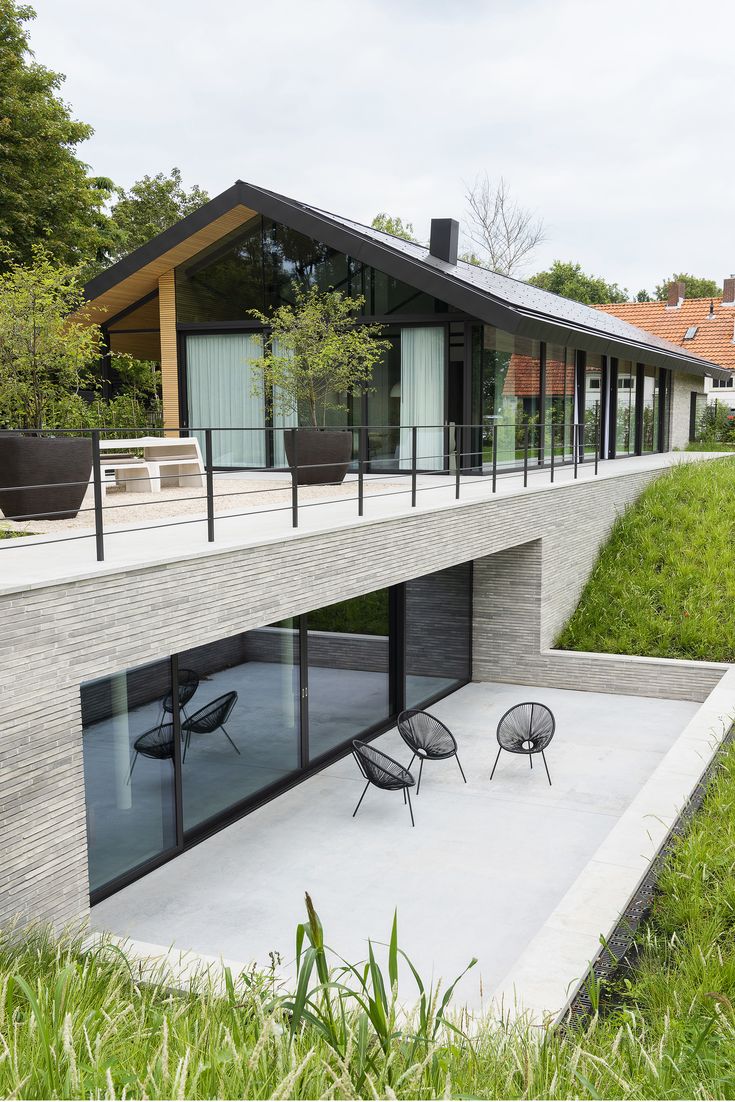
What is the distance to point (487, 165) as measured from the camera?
46531 mm

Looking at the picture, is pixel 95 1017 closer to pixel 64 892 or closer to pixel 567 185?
pixel 64 892

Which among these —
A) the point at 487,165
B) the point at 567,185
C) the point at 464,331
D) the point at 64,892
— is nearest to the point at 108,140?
Result: the point at 487,165

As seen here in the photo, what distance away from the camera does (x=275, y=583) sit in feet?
28.6

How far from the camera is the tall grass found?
343 cm

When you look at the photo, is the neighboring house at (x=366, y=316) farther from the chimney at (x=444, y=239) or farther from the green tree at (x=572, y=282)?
the green tree at (x=572, y=282)

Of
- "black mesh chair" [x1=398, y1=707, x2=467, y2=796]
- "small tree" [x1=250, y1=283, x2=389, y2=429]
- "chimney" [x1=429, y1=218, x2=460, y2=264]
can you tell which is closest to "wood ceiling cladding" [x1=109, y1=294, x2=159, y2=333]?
"small tree" [x1=250, y1=283, x2=389, y2=429]

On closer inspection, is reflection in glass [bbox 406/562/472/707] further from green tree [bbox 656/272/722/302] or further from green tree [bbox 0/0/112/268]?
green tree [bbox 656/272/722/302]

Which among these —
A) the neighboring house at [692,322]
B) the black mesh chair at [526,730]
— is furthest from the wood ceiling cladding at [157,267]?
the neighboring house at [692,322]

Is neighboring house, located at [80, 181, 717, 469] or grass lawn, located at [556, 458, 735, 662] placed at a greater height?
neighboring house, located at [80, 181, 717, 469]

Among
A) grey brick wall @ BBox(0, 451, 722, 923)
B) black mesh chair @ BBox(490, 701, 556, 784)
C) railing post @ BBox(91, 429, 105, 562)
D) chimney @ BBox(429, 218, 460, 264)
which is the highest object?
chimney @ BBox(429, 218, 460, 264)

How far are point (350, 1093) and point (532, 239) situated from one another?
47548 mm

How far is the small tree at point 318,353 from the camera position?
48.1 feet

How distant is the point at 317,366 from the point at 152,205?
3238 centimetres

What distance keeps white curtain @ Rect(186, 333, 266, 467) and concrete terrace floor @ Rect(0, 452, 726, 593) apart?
9.29ft
